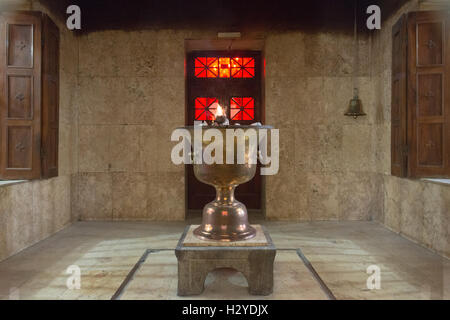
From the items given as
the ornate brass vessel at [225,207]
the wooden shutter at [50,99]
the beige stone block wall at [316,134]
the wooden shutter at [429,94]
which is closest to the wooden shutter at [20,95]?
the wooden shutter at [50,99]

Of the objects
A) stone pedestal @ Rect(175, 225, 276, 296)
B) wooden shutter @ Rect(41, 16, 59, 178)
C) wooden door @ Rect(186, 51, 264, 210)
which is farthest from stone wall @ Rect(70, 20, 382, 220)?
stone pedestal @ Rect(175, 225, 276, 296)

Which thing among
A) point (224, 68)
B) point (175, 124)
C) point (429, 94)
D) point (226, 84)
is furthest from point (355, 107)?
point (175, 124)

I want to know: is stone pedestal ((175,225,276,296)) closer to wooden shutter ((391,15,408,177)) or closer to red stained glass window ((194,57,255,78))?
wooden shutter ((391,15,408,177))

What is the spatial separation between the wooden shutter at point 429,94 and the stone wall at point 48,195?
4.92m

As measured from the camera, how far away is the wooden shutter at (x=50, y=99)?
4539 mm

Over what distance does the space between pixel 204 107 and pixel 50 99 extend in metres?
2.80

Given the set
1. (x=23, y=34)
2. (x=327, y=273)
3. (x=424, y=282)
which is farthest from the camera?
(x=23, y=34)

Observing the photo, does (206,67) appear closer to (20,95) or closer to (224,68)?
(224,68)

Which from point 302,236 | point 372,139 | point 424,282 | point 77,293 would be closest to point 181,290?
point 77,293

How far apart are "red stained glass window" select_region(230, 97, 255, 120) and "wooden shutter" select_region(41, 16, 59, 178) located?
3.09 meters

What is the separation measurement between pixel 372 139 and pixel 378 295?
373 centimetres

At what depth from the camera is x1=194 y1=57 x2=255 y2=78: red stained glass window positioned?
6.73 meters

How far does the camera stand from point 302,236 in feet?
16.1

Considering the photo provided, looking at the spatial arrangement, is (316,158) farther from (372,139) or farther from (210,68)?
(210,68)
